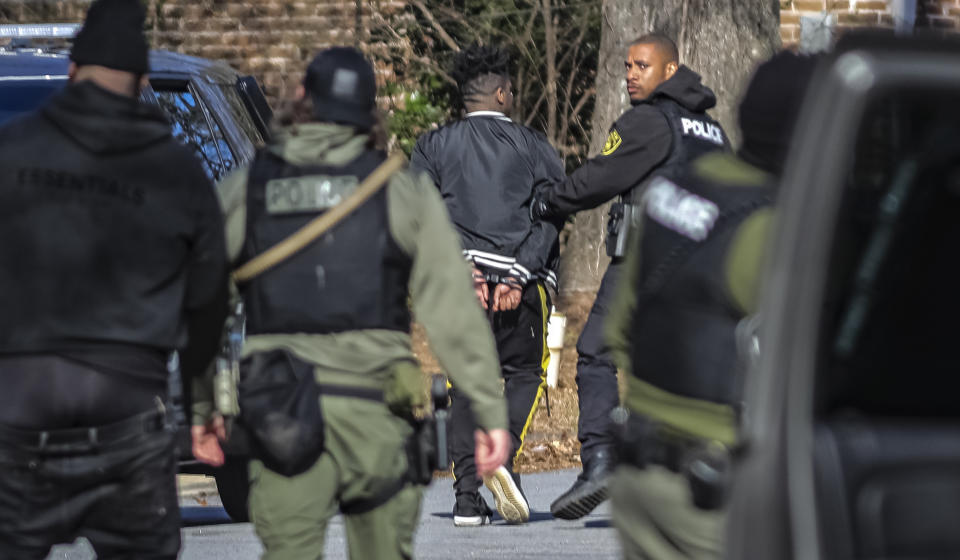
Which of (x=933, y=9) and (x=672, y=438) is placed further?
(x=933, y=9)

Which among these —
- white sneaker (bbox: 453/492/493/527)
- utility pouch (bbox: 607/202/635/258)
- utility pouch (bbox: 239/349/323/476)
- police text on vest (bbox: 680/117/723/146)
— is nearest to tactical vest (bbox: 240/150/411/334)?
utility pouch (bbox: 239/349/323/476)

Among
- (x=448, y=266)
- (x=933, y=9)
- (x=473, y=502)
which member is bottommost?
(x=473, y=502)

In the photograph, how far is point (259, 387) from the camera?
4535 mm

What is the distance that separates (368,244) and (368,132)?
0.36 m

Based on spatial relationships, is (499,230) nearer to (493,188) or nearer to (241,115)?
(493,188)

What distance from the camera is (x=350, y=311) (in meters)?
4.57

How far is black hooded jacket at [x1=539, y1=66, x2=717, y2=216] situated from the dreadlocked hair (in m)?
0.81

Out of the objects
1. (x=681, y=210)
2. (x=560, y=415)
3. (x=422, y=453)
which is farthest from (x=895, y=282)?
(x=560, y=415)

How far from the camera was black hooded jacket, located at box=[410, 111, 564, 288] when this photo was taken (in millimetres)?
8438

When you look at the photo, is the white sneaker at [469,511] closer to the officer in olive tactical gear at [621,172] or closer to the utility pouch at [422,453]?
the officer in olive tactical gear at [621,172]

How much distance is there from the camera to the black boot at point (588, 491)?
7.93 metres

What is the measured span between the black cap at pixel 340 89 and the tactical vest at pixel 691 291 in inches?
37.1

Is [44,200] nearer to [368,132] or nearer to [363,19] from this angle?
[368,132]

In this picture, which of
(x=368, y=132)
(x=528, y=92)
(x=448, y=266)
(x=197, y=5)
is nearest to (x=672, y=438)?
(x=448, y=266)
